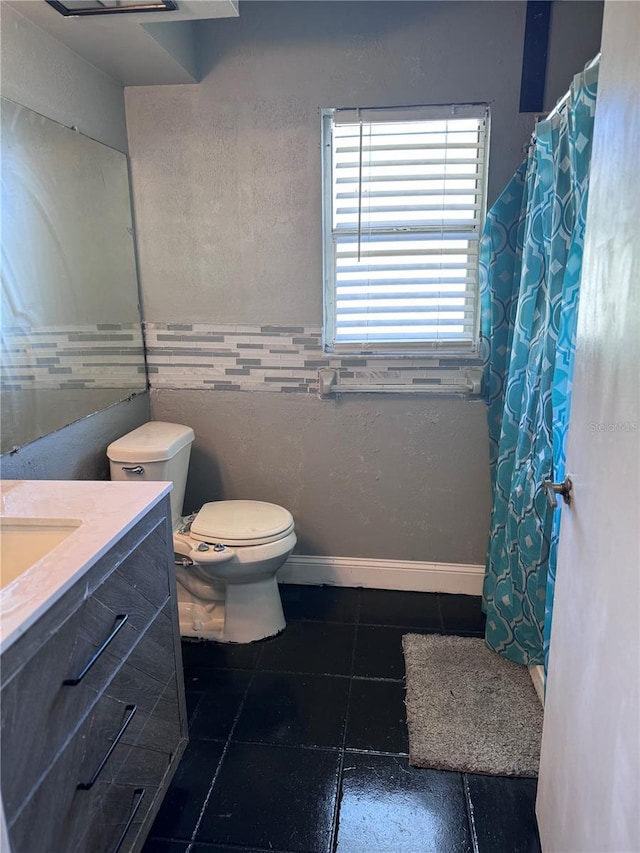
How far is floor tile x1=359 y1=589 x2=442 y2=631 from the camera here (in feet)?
7.69

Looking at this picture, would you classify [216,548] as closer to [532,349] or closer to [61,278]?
[61,278]

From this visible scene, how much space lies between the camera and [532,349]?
1783mm

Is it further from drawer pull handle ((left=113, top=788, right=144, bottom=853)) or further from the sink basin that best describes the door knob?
drawer pull handle ((left=113, top=788, right=144, bottom=853))

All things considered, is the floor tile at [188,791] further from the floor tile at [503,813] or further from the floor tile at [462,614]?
the floor tile at [462,614]

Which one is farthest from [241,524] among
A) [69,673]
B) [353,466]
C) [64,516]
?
[69,673]

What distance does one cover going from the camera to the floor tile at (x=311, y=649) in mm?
2074

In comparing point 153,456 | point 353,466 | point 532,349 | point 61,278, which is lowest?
point 353,466

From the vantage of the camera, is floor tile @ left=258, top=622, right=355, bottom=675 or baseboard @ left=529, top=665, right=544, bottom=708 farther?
floor tile @ left=258, top=622, right=355, bottom=675

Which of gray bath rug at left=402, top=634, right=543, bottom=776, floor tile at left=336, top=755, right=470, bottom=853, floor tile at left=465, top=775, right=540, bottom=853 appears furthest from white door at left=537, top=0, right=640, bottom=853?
gray bath rug at left=402, top=634, right=543, bottom=776

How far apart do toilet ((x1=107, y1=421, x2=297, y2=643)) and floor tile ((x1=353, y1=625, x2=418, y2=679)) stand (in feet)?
1.09

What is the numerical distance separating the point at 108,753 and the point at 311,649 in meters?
1.10

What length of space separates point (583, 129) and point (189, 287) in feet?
5.19

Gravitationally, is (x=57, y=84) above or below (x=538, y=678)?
above

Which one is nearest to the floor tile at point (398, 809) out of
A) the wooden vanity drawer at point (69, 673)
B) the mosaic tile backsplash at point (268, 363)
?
the wooden vanity drawer at point (69, 673)
